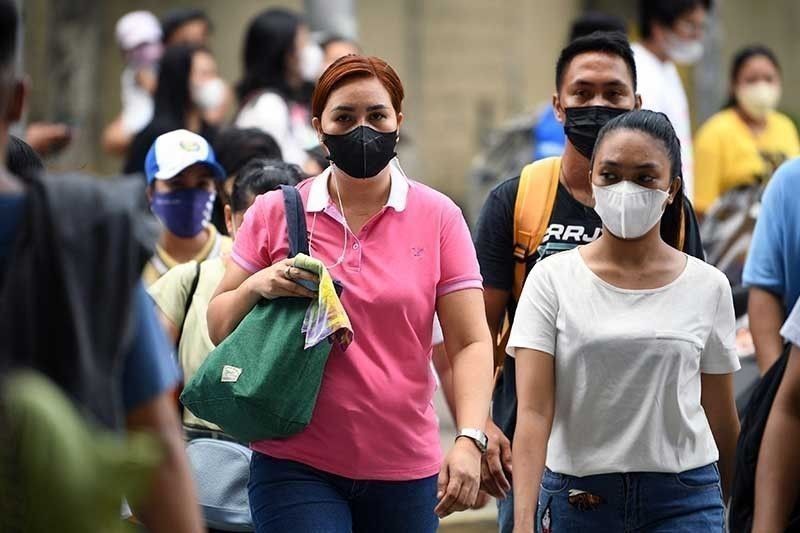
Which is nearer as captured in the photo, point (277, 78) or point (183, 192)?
point (183, 192)

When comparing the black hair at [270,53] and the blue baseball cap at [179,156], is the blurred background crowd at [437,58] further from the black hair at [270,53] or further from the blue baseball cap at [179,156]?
the blue baseball cap at [179,156]

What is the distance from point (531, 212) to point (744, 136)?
5089 mm

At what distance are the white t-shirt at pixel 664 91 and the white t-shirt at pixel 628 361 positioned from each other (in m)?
3.73

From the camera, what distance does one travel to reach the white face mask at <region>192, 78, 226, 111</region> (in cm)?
936

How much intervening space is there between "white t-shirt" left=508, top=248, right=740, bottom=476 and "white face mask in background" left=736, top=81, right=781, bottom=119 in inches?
229

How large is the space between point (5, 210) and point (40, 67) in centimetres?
1479

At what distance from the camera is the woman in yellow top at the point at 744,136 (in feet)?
32.7

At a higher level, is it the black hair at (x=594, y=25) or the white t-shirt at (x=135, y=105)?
the black hair at (x=594, y=25)

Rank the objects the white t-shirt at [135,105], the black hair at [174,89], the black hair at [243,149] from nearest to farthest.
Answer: the black hair at [243,149] → the black hair at [174,89] → the white t-shirt at [135,105]

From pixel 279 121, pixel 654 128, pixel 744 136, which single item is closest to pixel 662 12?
pixel 744 136

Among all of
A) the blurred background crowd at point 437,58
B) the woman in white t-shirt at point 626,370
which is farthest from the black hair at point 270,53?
the blurred background crowd at point 437,58

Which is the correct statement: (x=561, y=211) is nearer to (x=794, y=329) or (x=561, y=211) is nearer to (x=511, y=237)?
(x=511, y=237)

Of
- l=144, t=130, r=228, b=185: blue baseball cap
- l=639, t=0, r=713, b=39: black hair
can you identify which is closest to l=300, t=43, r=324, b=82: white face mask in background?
l=639, t=0, r=713, b=39: black hair

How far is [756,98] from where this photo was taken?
34.2 feet
